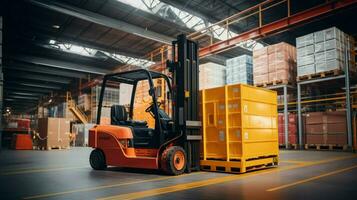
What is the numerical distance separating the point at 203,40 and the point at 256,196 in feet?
53.3

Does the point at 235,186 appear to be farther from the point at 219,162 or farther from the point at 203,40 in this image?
the point at 203,40

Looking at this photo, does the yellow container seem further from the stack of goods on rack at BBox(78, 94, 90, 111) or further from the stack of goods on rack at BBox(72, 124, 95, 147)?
the stack of goods on rack at BBox(78, 94, 90, 111)

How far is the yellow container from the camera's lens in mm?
5785

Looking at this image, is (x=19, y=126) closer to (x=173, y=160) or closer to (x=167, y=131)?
(x=167, y=131)

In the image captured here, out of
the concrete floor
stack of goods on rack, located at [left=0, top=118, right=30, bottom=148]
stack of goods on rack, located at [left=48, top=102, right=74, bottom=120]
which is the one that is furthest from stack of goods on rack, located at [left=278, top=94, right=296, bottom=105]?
stack of goods on rack, located at [left=48, top=102, right=74, bottom=120]

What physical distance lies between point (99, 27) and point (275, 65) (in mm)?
9413

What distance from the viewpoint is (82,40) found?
716 inches

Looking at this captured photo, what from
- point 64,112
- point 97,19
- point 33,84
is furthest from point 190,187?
point 33,84

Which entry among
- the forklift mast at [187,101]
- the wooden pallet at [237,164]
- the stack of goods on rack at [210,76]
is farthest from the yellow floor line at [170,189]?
the stack of goods on rack at [210,76]

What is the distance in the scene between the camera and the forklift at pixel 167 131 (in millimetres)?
5770

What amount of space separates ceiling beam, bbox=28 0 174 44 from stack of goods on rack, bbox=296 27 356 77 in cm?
790

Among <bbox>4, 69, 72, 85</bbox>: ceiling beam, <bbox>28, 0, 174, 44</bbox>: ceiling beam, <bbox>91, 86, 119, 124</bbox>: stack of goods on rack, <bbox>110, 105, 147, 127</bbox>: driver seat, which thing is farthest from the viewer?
<bbox>91, 86, 119, 124</bbox>: stack of goods on rack

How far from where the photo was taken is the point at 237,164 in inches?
223

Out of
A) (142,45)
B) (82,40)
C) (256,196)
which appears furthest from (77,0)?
(256,196)
